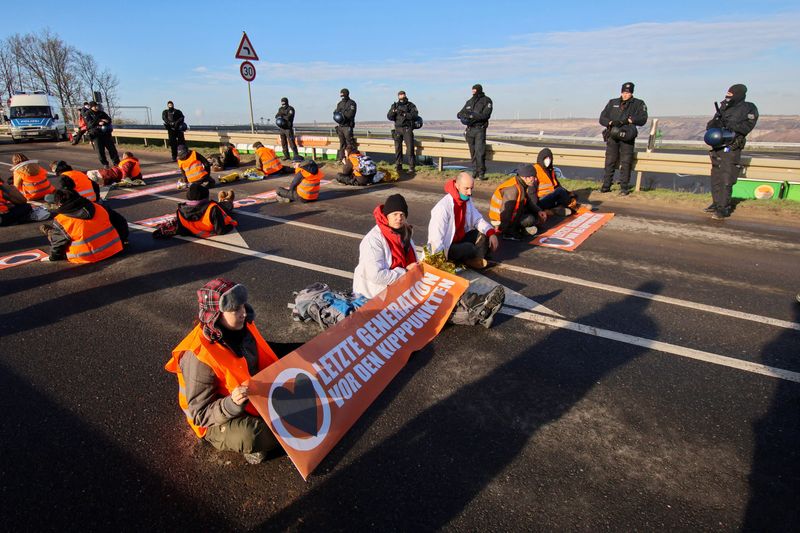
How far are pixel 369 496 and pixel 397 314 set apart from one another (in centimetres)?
194

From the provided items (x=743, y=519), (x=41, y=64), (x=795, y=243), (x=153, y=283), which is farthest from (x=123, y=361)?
(x=41, y=64)

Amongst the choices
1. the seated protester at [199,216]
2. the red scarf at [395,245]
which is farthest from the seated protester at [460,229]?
the seated protester at [199,216]

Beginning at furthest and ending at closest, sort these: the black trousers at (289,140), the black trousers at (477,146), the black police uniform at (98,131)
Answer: the black trousers at (289,140) < the black police uniform at (98,131) < the black trousers at (477,146)

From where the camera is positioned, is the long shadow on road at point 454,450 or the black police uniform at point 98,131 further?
the black police uniform at point 98,131

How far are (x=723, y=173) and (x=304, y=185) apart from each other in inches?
356

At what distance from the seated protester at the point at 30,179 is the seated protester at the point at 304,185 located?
5214 millimetres

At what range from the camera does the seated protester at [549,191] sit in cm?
914

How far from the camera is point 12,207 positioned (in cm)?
924

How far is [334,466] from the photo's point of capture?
2984 millimetres

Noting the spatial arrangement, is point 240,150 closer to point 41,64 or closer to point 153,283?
point 153,283

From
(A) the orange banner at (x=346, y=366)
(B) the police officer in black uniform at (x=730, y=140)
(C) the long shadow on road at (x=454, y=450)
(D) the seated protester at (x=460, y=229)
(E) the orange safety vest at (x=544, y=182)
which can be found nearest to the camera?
(C) the long shadow on road at (x=454, y=450)

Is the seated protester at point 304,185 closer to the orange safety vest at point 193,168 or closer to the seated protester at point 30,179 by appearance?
the orange safety vest at point 193,168

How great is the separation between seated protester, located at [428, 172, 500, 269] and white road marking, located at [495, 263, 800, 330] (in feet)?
1.61

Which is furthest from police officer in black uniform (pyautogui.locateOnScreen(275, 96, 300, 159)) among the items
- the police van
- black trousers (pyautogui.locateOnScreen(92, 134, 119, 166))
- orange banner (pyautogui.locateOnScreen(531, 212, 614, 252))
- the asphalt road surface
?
the police van
